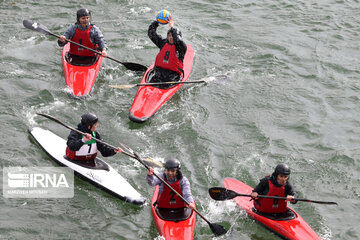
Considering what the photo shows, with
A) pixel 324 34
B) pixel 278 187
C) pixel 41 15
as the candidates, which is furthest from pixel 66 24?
pixel 278 187

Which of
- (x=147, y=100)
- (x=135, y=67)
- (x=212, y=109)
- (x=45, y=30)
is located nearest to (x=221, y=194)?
(x=147, y=100)

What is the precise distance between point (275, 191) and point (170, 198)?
1.61 metres

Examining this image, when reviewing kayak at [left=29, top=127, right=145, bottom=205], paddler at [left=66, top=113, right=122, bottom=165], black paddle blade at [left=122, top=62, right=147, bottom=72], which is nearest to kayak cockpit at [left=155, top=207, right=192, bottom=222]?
kayak at [left=29, top=127, right=145, bottom=205]

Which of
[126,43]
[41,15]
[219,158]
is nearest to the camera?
[219,158]

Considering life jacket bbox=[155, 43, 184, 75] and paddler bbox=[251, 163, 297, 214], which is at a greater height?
life jacket bbox=[155, 43, 184, 75]

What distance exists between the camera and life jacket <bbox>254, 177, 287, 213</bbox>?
772 cm

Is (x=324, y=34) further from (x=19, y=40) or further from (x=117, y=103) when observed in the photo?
(x=19, y=40)

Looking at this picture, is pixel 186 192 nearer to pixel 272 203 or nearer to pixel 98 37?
pixel 272 203

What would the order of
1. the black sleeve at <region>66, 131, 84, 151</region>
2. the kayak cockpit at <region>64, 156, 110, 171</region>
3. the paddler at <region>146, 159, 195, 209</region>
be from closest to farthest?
the paddler at <region>146, 159, 195, 209</region>
the black sleeve at <region>66, 131, 84, 151</region>
the kayak cockpit at <region>64, 156, 110, 171</region>

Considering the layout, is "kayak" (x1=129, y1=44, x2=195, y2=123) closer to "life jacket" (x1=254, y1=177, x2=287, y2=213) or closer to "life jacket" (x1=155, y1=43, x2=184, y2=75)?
"life jacket" (x1=155, y1=43, x2=184, y2=75)

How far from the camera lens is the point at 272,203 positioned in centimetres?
791

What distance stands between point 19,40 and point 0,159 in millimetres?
5311

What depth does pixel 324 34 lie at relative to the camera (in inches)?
605

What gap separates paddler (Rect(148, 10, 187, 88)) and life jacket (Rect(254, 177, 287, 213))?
4040 mm
